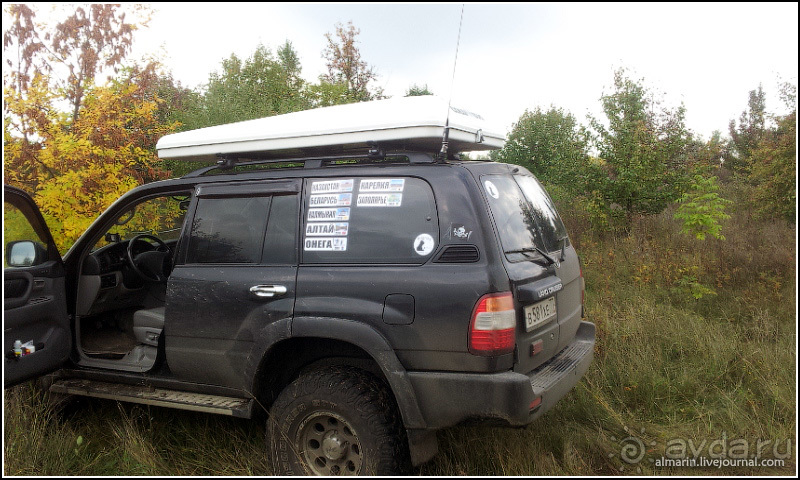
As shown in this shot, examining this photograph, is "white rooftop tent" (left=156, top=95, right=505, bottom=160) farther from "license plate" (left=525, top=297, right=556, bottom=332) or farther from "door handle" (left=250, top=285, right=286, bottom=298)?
"license plate" (left=525, top=297, right=556, bottom=332)

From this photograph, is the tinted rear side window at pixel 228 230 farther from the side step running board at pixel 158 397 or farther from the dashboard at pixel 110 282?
the dashboard at pixel 110 282

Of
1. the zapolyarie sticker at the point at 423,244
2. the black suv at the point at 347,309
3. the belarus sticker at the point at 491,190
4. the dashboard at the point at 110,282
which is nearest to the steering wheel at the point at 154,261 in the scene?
the dashboard at the point at 110,282

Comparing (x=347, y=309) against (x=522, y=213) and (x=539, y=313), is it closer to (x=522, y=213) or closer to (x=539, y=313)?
(x=539, y=313)

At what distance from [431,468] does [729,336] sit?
3548 millimetres

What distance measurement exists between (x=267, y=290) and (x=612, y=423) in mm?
2569

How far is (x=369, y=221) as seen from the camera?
9.89 feet

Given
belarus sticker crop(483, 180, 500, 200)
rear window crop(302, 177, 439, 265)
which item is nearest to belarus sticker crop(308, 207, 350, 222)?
rear window crop(302, 177, 439, 265)

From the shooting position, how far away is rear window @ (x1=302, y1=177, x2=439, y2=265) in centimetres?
288

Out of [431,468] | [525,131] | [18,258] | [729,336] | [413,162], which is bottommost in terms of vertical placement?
[431,468]

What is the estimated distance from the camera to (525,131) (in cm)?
1484

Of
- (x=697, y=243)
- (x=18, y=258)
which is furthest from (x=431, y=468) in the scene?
(x=697, y=243)

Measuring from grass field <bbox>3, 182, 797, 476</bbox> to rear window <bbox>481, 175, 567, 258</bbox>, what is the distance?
4.27ft

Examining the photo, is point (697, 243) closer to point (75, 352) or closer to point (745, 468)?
point (745, 468)
